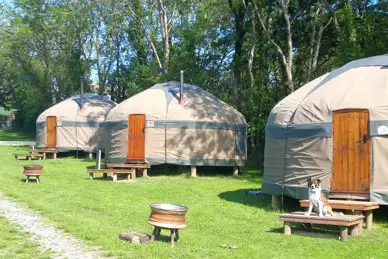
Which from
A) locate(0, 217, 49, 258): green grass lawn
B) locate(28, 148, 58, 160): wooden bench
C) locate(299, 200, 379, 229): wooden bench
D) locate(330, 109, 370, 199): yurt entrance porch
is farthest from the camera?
locate(28, 148, 58, 160): wooden bench

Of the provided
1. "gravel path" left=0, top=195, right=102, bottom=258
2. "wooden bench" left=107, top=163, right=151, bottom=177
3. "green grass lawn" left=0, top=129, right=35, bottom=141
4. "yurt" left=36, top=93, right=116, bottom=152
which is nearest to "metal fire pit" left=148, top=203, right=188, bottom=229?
"gravel path" left=0, top=195, right=102, bottom=258

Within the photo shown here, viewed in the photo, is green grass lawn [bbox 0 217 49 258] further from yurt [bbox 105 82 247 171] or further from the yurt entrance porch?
yurt [bbox 105 82 247 171]

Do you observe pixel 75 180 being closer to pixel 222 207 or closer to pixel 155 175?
pixel 155 175

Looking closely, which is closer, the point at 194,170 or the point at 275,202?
the point at 275,202

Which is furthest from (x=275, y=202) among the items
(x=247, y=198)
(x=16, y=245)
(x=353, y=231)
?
(x=16, y=245)

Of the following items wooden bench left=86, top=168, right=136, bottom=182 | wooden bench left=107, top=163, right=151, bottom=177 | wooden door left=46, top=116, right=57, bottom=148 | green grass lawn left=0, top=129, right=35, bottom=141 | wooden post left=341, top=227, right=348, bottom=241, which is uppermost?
wooden door left=46, top=116, right=57, bottom=148

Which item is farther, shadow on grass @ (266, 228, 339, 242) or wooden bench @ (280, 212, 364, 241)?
shadow on grass @ (266, 228, 339, 242)

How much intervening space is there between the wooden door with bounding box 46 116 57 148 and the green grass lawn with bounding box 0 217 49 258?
728 inches

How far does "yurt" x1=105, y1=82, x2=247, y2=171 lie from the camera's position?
59.7 feet

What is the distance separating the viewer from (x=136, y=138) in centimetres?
1848

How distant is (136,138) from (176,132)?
1.42 metres

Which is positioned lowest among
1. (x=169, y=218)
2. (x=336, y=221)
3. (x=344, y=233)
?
(x=344, y=233)

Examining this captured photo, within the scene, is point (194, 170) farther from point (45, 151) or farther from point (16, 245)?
point (16, 245)

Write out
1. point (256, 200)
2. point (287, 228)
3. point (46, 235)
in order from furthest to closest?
point (256, 200) → point (287, 228) → point (46, 235)
